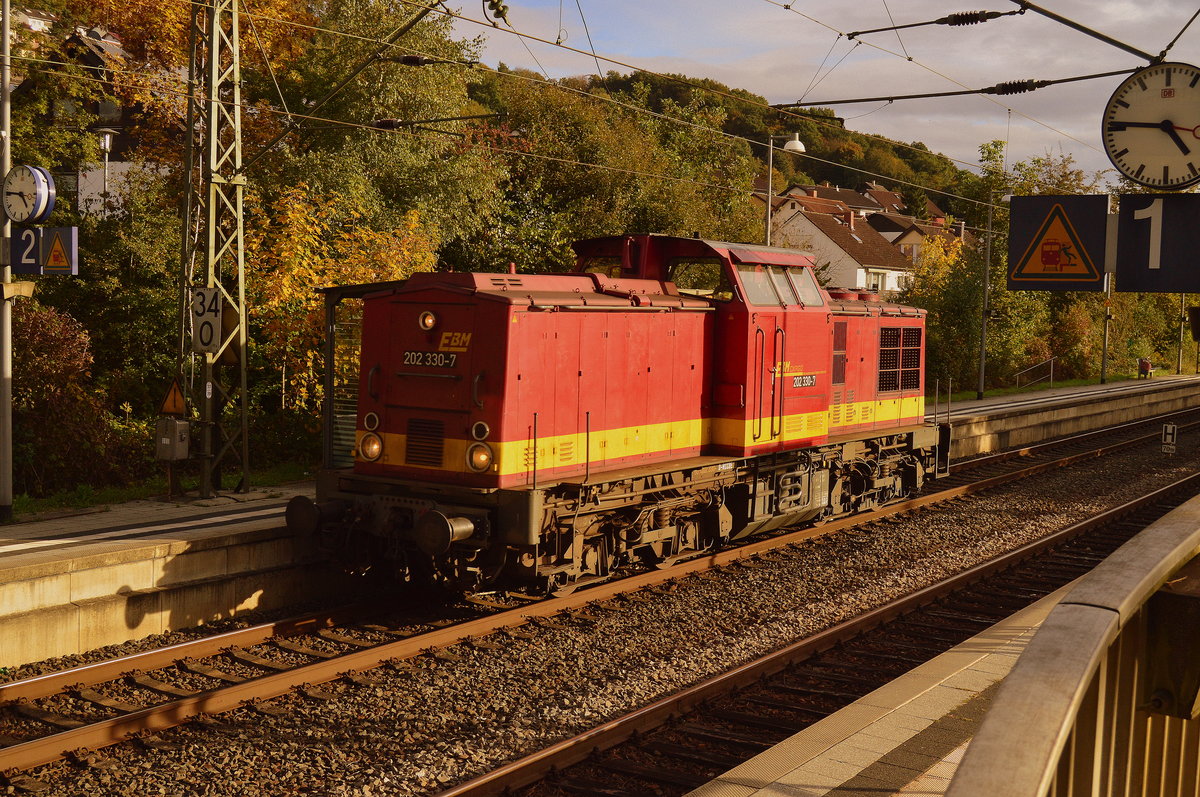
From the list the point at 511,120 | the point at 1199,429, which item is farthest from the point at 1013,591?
the point at 511,120

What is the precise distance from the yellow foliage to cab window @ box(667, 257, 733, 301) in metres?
7.54

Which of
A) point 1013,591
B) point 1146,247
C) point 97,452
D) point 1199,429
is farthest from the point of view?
point 1199,429

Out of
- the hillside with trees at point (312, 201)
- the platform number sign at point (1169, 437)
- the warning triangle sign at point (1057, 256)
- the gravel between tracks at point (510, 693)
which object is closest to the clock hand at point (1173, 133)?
the warning triangle sign at point (1057, 256)

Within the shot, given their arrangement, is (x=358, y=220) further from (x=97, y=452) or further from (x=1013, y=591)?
(x=1013, y=591)

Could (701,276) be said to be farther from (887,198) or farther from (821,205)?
(887,198)

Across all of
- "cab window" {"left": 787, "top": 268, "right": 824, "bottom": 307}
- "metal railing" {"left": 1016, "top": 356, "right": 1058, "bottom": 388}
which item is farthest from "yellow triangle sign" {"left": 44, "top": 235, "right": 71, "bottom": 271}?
"metal railing" {"left": 1016, "top": 356, "right": 1058, "bottom": 388}

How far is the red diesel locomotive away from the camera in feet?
32.5

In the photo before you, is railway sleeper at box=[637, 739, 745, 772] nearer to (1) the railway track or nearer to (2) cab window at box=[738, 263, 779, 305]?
(1) the railway track

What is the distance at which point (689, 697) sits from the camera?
26.1 feet

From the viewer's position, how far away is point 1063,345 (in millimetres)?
47312

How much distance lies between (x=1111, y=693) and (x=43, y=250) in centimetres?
1456

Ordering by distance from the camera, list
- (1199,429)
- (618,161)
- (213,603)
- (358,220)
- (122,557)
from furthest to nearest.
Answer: (618,161), (1199,429), (358,220), (213,603), (122,557)

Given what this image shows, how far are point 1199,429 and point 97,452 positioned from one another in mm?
30576

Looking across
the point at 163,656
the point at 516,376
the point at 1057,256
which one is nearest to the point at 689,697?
the point at 516,376
